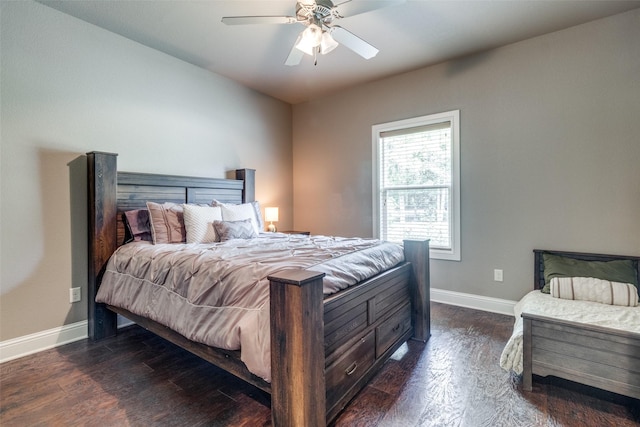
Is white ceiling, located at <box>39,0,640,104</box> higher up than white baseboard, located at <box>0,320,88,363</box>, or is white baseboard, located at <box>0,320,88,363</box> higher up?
white ceiling, located at <box>39,0,640,104</box>

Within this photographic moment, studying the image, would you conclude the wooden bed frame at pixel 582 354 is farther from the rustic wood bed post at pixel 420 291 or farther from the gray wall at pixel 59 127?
the gray wall at pixel 59 127

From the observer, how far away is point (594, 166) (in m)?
2.74

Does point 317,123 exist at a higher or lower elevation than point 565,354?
higher

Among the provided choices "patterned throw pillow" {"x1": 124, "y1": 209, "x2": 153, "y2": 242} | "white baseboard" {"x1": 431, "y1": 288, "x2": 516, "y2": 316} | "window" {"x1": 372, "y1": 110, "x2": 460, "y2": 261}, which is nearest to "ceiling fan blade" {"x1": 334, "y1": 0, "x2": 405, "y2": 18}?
"window" {"x1": 372, "y1": 110, "x2": 460, "y2": 261}

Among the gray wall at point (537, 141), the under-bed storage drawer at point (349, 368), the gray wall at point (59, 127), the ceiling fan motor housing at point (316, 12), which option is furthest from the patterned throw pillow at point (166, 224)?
the gray wall at point (537, 141)

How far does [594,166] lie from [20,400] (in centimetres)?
461

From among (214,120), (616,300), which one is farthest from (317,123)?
(616,300)

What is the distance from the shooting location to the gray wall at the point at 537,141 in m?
2.64

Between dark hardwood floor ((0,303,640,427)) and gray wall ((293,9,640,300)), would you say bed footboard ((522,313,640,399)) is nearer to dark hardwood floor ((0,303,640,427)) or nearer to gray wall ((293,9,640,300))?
dark hardwood floor ((0,303,640,427))

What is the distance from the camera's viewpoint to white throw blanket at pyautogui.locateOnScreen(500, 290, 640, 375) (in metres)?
1.91

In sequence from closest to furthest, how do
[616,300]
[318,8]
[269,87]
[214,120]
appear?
1. [318,8]
2. [616,300]
3. [214,120]
4. [269,87]

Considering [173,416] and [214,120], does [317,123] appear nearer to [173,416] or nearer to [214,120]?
[214,120]

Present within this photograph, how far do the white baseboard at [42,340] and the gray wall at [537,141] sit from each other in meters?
3.61

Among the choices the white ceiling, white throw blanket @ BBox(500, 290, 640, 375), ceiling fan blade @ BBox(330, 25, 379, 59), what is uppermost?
the white ceiling
